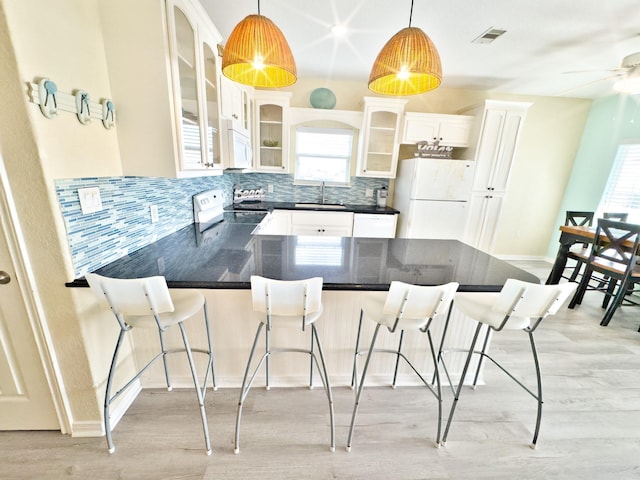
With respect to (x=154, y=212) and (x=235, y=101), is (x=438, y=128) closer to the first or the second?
(x=235, y=101)

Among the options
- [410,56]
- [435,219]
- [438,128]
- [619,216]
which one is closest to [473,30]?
[438,128]

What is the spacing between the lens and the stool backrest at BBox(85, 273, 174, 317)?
1.00m

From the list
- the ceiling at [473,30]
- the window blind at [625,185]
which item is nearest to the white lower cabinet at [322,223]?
the ceiling at [473,30]

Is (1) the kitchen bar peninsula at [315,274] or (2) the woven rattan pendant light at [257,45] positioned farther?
(1) the kitchen bar peninsula at [315,274]

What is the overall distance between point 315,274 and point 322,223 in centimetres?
223

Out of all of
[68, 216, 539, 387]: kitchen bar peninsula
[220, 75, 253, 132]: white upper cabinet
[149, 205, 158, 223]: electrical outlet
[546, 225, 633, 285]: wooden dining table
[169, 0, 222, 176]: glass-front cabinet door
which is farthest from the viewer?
[546, 225, 633, 285]: wooden dining table

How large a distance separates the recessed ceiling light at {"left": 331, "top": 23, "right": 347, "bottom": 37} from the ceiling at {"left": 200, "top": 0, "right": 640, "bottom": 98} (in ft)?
0.14

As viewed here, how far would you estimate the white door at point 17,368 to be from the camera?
44.5 inches

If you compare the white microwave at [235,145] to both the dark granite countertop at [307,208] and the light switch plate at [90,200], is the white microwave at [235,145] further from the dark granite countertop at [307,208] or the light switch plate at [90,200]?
the light switch plate at [90,200]

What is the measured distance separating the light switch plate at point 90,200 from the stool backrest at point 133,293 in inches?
15.3

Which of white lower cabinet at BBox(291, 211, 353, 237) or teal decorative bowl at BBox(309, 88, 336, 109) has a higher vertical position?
teal decorative bowl at BBox(309, 88, 336, 109)

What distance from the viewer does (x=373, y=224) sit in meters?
3.56

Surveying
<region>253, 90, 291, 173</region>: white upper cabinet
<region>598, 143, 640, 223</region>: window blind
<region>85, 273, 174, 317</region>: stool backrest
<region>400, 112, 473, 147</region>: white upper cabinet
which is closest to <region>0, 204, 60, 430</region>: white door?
<region>85, 273, 174, 317</region>: stool backrest

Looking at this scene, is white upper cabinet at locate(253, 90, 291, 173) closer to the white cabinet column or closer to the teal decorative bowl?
the teal decorative bowl
